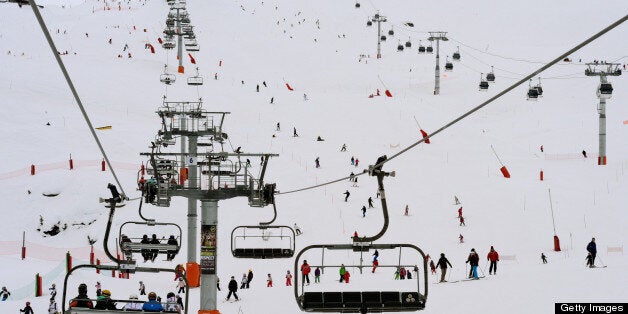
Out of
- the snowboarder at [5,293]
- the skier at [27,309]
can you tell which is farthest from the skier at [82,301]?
the snowboarder at [5,293]

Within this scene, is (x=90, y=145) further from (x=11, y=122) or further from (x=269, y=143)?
(x=269, y=143)

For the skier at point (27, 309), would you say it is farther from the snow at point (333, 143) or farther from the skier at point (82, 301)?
the skier at point (82, 301)

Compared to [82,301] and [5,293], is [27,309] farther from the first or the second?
[82,301]

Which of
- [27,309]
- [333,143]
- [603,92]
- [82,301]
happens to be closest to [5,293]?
[27,309]

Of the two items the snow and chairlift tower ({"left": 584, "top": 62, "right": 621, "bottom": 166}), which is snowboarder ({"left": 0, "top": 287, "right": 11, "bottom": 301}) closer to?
the snow

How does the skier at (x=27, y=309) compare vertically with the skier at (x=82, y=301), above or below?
below

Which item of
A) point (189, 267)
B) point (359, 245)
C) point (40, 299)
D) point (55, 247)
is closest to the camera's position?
point (359, 245)

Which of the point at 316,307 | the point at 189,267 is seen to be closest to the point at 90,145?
the point at 189,267

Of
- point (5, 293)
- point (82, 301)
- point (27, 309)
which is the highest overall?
point (82, 301)
